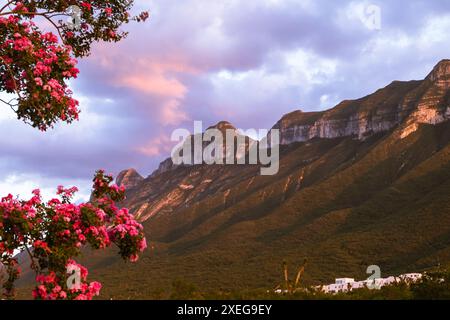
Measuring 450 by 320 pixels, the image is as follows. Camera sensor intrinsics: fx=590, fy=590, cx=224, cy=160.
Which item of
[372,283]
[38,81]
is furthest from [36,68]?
[372,283]

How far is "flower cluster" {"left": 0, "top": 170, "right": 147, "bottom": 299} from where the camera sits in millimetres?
10656

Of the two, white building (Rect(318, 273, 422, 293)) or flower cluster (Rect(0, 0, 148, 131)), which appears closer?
flower cluster (Rect(0, 0, 148, 131))

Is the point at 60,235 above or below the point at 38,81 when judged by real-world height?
below

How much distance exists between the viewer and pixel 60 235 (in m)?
10.8

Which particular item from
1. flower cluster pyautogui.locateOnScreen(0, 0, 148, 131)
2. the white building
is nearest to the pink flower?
flower cluster pyautogui.locateOnScreen(0, 0, 148, 131)

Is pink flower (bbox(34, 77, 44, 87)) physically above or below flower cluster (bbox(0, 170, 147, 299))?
above

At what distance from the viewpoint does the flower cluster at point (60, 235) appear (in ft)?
35.0

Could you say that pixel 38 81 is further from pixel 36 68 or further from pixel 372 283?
pixel 372 283

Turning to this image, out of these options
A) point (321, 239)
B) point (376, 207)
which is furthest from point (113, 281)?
point (376, 207)

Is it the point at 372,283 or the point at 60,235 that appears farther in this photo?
the point at 372,283

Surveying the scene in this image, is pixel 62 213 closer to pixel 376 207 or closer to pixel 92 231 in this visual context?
pixel 92 231

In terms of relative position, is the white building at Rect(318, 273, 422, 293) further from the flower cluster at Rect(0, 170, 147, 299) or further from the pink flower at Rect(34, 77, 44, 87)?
the pink flower at Rect(34, 77, 44, 87)

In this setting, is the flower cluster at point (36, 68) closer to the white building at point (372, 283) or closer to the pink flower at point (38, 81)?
the pink flower at point (38, 81)
